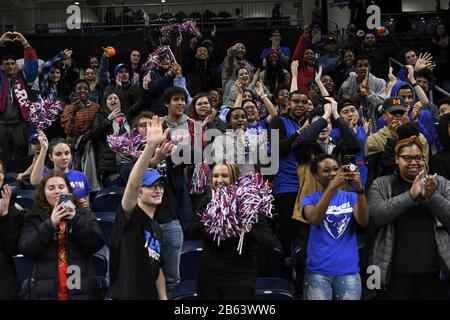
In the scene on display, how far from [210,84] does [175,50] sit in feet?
2.96

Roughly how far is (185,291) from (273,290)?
54 centimetres

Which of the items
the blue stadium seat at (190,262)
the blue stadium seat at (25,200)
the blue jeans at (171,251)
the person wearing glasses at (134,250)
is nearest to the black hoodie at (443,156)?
the blue stadium seat at (190,262)

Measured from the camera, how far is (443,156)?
16.8ft

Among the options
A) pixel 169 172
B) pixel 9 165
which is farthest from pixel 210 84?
pixel 169 172

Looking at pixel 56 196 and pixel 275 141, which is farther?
pixel 275 141

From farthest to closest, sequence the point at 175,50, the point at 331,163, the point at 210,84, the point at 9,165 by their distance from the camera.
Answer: the point at 210,84 → the point at 175,50 → the point at 9,165 → the point at 331,163

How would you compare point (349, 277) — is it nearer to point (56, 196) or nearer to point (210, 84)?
point (56, 196)

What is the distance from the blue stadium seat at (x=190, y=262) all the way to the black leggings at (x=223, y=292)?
85cm

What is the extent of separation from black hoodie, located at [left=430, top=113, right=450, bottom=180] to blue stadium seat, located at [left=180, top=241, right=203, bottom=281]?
69.4 inches

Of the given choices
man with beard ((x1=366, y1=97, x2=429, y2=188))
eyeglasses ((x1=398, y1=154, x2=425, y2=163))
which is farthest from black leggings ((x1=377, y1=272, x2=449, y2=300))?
man with beard ((x1=366, y1=97, x2=429, y2=188))

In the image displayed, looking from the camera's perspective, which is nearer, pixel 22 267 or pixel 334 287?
pixel 334 287

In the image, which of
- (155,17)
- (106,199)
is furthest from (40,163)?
(155,17)

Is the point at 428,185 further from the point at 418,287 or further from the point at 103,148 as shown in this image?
the point at 103,148

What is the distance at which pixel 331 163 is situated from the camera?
15.5ft
